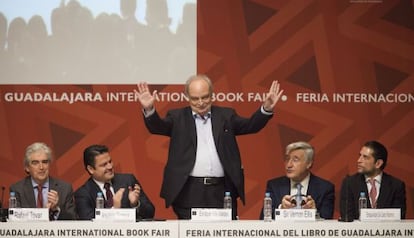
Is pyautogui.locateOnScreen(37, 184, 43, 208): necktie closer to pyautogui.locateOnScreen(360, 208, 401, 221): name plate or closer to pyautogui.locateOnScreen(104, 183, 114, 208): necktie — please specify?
pyautogui.locateOnScreen(104, 183, 114, 208): necktie

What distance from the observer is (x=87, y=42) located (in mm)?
6707

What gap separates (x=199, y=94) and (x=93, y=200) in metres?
0.95

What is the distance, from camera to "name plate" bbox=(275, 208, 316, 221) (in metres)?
4.61

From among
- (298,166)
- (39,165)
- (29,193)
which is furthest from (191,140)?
(29,193)

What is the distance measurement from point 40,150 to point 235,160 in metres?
1.24

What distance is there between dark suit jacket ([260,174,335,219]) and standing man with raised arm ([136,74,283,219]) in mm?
236

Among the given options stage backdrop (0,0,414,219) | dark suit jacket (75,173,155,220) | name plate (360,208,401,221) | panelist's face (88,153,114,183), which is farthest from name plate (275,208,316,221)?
stage backdrop (0,0,414,219)

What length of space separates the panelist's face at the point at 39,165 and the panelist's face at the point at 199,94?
1.00m

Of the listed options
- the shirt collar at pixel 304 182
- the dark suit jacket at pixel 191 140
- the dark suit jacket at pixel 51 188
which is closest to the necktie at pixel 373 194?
the shirt collar at pixel 304 182

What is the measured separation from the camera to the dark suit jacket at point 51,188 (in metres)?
5.19

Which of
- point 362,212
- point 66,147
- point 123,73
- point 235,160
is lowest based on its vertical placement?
point 362,212

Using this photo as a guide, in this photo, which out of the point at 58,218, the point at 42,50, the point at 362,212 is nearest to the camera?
the point at 362,212

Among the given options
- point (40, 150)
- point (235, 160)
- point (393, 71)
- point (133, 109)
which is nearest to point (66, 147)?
point (133, 109)

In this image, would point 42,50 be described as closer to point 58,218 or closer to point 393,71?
point 58,218
